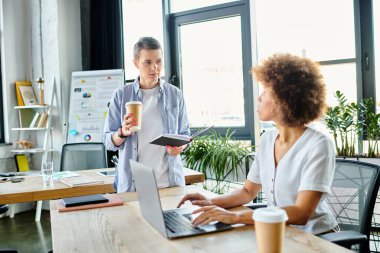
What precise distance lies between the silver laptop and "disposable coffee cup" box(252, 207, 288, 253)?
1.20ft

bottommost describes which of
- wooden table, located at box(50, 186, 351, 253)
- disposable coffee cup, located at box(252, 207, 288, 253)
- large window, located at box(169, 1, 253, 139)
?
wooden table, located at box(50, 186, 351, 253)

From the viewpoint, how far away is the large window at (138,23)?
528 centimetres

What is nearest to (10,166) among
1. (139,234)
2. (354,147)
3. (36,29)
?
(36,29)

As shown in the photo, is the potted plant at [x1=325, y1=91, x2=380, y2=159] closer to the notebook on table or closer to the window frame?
the window frame

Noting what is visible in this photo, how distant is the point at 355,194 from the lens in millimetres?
1733

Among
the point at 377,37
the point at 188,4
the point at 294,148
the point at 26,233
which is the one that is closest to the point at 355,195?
the point at 294,148

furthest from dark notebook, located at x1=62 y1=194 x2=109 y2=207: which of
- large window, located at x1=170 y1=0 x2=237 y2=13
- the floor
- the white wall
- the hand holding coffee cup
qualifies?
the white wall

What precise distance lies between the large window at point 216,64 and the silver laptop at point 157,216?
10.3 feet

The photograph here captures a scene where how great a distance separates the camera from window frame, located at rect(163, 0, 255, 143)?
14.8 ft

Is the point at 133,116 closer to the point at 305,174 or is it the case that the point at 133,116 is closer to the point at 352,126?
the point at 305,174

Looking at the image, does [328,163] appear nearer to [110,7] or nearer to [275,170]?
[275,170]

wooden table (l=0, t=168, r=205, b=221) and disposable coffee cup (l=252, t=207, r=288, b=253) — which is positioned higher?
disposable coffee cup (l=252, t=207, r=288, b=253)

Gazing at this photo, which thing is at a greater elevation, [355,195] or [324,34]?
[324,34]

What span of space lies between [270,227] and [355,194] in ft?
3.03
